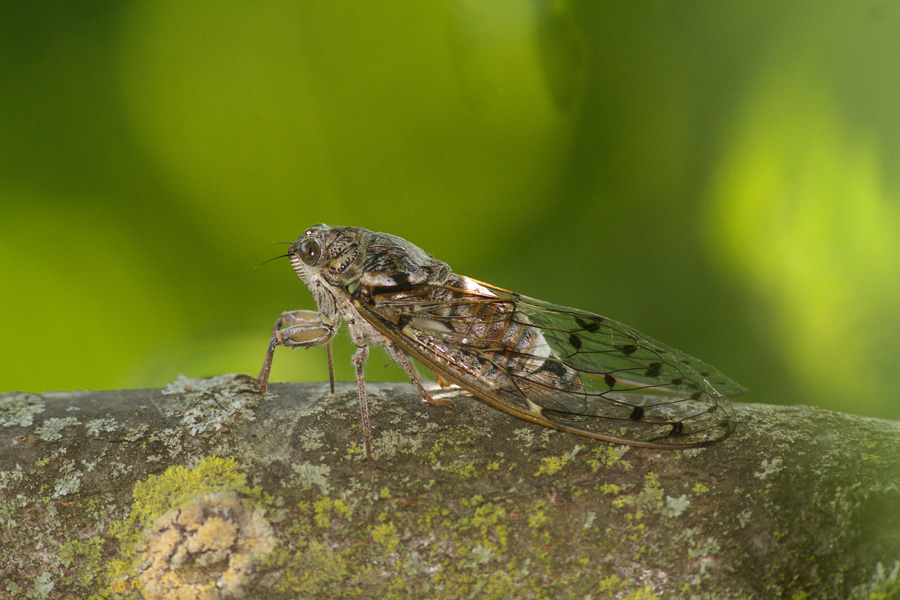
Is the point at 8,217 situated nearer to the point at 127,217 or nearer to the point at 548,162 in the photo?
the point at 127,217

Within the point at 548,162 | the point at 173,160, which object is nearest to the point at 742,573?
the point at 548,162

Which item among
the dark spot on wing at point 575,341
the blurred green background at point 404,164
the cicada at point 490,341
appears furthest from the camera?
the dark spot on wing at point 575,341

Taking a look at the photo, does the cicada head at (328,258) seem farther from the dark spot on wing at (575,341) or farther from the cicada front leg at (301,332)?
the dark spot on wing at (575,341)

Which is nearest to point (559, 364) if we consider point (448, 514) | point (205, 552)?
point (448, 514)

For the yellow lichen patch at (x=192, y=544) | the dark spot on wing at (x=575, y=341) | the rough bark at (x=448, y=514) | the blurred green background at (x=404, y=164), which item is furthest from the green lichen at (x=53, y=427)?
the dark spot on wing at (x=575, y=341)

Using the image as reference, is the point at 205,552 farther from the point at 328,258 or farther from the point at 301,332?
the point at 328,258

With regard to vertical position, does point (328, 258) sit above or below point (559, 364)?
above
